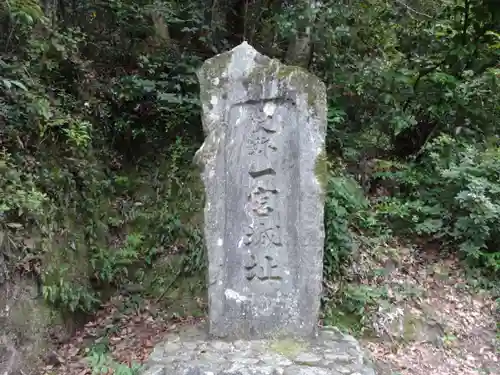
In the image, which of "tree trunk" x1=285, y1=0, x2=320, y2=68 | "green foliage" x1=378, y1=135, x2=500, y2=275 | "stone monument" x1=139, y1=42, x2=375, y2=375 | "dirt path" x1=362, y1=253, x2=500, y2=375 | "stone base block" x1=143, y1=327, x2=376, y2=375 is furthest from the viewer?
"tree trunk" x1=285, y1=0, x2=320, y2=68

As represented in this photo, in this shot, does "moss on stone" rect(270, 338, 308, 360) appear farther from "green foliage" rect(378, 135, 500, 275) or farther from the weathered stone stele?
"green foliage" rect(378, 135, 500, 275)

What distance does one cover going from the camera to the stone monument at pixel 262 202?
420 centimetres

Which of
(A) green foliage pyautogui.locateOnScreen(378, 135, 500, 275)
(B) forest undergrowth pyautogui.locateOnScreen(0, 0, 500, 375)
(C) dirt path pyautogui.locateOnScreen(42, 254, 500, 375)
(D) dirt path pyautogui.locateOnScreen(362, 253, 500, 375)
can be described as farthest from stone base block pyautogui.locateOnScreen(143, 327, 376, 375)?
(A) green foliage pyautogui.locateOnScreen(378, 135, 500, 275)

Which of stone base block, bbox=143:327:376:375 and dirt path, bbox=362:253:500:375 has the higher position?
stone base block, bbox=143:327:376:375

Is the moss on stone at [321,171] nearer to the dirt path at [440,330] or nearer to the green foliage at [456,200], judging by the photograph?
the dirt path at [440,330]

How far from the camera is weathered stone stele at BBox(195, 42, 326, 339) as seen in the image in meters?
4.21

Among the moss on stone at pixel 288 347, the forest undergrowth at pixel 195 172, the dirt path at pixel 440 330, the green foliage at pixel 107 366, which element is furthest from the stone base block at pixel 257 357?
the dirt path at pixel 440 330

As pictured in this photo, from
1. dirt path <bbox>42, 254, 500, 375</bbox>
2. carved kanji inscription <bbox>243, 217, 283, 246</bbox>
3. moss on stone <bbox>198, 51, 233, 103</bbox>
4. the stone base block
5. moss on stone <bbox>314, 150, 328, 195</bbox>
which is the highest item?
moss on stone <bbox>198, 51, 233, 103</bbox>

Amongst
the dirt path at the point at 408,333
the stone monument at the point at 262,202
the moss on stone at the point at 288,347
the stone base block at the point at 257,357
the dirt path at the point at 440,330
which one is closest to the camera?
the stone base block at the point at 257,357

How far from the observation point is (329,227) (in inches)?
216

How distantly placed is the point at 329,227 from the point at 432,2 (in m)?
4.60

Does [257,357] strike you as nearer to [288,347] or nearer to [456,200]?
[288,347]

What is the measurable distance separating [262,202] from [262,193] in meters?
0.08

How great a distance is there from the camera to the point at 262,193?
429 centimetres
